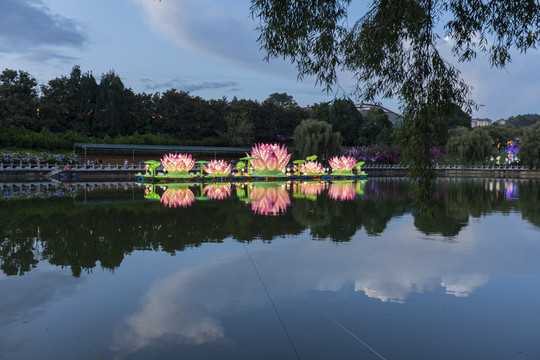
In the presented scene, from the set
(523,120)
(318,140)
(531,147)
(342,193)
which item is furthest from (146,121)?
(523,120)

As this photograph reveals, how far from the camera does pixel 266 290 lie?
16.5 ft

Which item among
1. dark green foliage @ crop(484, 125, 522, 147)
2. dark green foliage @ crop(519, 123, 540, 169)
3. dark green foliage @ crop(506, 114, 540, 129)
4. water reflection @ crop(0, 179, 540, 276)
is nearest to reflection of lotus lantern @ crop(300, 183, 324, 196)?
water reflection @ crop(0, 179, 540, 276)

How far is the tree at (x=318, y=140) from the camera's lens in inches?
1542

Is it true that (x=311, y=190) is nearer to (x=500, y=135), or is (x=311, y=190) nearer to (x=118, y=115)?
(x=118, y=115)

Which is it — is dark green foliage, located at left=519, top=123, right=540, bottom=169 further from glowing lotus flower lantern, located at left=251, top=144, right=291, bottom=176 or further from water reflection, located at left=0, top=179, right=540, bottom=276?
water reflection, located at left=0, top=179, right=540, bottom=276

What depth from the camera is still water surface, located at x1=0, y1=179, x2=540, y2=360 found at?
364 centimetres

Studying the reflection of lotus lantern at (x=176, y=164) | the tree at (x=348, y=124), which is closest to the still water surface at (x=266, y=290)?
the reflection of lotus lantern at (x=176, y=164)

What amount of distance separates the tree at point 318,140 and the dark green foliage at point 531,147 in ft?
56.5

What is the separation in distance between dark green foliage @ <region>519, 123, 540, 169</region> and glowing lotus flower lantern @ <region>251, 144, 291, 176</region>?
966 inches

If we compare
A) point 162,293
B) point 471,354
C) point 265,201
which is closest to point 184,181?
point 265,201

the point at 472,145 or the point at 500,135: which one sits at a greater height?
the point at 500,135

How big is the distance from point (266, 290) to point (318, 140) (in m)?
34.5

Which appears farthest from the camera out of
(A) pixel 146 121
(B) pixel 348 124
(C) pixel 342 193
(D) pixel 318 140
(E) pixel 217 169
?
(B) pixel 348 124

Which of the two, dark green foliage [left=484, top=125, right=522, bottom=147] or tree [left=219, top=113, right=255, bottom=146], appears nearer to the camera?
tree [left=219, top=113, right=255, bottom=146]
